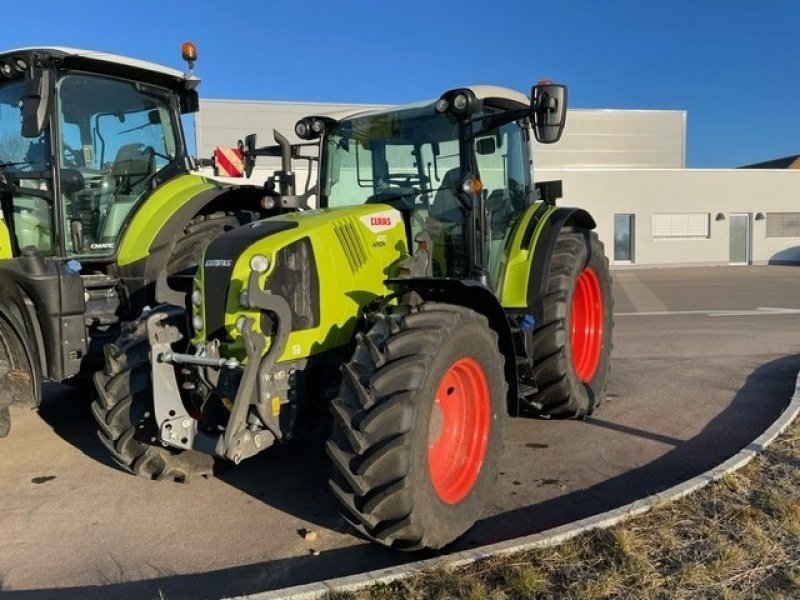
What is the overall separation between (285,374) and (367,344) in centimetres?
53

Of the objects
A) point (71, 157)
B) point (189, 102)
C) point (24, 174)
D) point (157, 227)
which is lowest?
point (157, 227)

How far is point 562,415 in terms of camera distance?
5625 millimetres

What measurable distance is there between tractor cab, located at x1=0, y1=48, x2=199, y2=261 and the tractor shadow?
5.55 feet

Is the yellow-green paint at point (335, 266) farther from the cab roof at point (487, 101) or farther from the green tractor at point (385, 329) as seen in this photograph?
the cab roof at point (487, 101)

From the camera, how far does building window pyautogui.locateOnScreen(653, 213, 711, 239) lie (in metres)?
25.2

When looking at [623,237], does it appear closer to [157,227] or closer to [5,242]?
[157,227]

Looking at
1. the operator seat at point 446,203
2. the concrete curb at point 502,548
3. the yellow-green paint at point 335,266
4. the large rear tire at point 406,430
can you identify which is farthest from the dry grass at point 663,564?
the operator seat at point 446,203

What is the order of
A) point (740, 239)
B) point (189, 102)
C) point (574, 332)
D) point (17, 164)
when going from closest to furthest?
point (17, 164) → point (574, 332) → point (189, 102) → point (740, 239)

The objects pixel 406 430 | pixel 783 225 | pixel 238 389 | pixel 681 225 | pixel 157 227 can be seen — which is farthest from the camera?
pixel 783 225

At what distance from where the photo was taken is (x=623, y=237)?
25188 millimetres

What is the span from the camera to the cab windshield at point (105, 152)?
5.45m

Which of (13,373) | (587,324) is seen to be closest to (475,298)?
(587,324)

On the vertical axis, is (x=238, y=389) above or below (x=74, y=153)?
→ below

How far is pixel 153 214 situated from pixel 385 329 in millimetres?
3183
